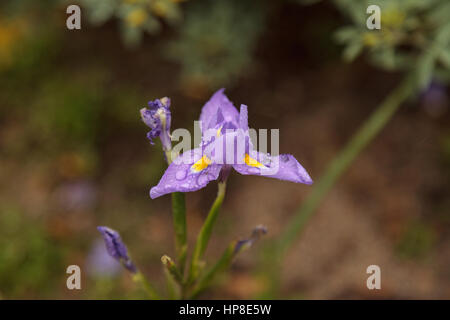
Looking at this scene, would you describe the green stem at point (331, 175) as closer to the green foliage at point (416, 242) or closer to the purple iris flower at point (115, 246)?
the green foliage at point (416, 242)

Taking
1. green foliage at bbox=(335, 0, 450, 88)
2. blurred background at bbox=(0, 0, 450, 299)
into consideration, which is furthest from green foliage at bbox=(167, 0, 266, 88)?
green foliage at bbox=(335, 0, 450, 88)

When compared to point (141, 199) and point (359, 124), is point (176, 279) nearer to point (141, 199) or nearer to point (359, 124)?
point (141, 199)

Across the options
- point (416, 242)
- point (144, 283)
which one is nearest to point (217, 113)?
point (144, 283)

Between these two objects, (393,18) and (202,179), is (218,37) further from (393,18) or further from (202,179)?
(202,179)

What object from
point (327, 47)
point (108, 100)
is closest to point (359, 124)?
point (327, 47)

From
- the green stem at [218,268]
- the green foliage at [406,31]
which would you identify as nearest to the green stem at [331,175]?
the green foliage at [406,31]

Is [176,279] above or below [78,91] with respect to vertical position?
below

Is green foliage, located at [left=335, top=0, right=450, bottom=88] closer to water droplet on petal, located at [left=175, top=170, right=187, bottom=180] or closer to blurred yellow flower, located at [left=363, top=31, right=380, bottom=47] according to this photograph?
blurred yellow flower, located at [left=363, top=31, right=380, bottom=47]
